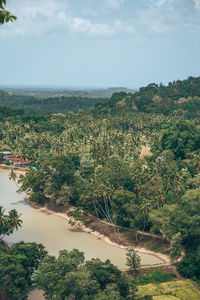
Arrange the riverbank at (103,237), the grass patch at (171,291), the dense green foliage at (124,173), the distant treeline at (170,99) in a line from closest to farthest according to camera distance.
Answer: the grass patch at (171,291) < the riverbank at (103,237) < the dense green foliage at (124,173) < the distant treeline at (170,99)

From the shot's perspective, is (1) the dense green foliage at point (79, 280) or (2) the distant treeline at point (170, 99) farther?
(2) the distant treeline at point (170, 99)

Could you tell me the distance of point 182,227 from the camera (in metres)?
49.7

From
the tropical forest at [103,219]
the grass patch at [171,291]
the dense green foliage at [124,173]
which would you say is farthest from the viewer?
the dense green foliage at [124,173]

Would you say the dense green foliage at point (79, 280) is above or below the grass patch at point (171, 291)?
above

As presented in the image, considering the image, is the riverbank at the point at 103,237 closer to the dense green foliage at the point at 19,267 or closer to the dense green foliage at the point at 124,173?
the dense green foliage at the point at 124,173

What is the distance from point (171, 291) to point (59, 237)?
22893 mm

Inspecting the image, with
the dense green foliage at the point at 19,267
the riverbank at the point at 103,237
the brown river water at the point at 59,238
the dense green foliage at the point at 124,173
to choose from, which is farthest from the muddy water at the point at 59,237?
the dense green foliage at the point at 19,267

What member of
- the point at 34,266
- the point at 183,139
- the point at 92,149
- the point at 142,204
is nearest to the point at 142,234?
the point at 142,204

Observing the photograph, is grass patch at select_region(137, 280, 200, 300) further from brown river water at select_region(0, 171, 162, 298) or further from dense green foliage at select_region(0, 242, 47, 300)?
dense green foliage at select_region(0, 242, 47, 300)

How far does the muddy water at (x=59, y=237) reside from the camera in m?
51.3

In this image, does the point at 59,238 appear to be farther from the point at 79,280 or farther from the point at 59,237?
the point at 79,280

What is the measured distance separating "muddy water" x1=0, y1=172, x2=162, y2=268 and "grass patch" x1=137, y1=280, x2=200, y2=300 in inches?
337

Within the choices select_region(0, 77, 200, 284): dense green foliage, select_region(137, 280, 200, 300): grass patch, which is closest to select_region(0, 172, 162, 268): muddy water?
select_region(0, 77, 200, 284): dense green foliage

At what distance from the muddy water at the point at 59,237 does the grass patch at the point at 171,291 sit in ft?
28.1
